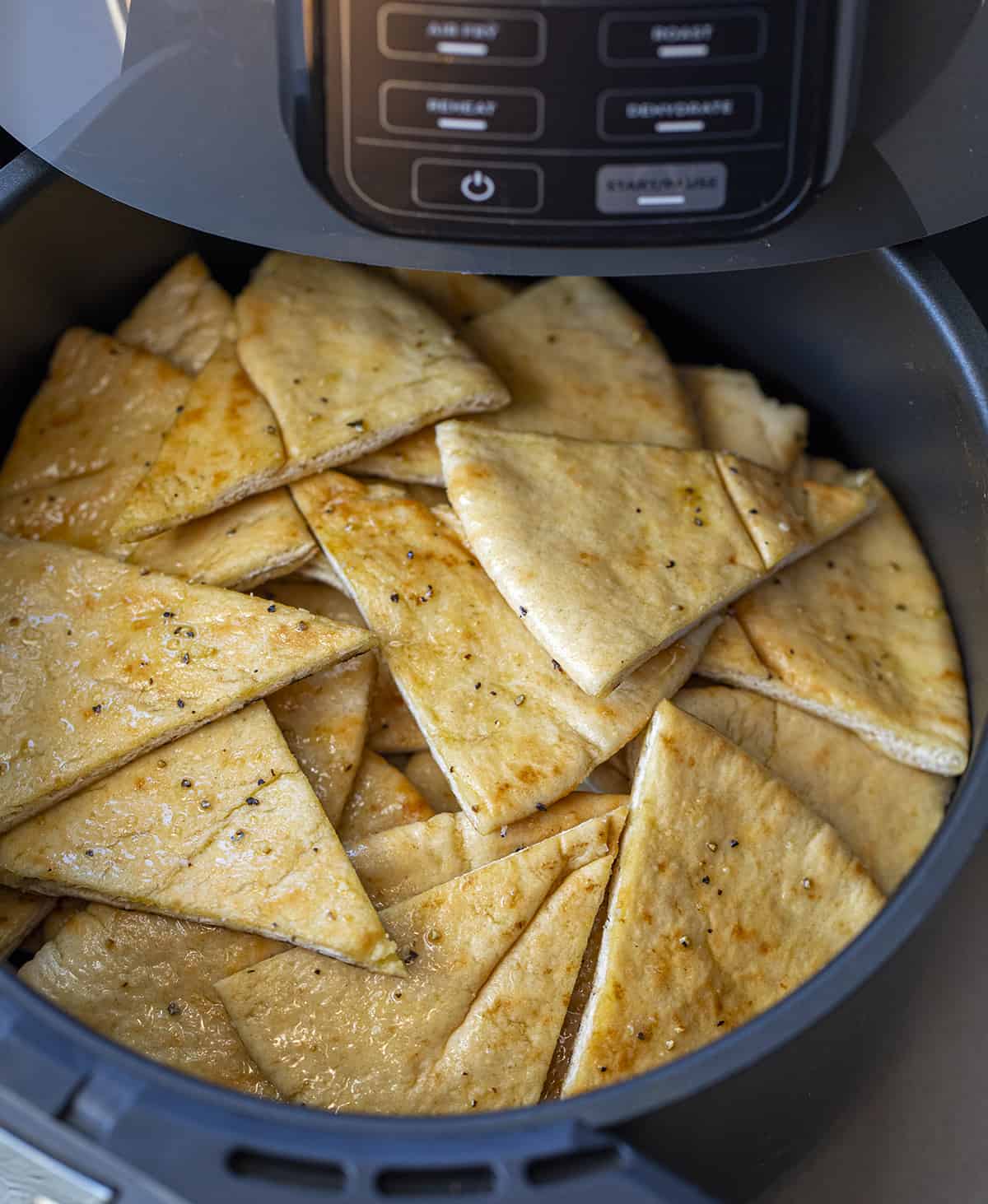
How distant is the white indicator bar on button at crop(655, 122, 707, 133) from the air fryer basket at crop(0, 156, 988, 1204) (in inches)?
17.3

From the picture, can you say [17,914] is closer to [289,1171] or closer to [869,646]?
[289,1171]

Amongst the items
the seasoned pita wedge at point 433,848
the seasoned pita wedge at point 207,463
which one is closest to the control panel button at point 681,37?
the seasoned pita wedge at point 207,463

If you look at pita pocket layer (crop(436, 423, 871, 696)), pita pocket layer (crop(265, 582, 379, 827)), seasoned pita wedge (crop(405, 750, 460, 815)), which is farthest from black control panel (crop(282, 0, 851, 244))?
seasoned pita wedge (crop(405, 750, 460, 815))

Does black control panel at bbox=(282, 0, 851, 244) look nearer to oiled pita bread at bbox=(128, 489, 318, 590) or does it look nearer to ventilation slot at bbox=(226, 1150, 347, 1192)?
oiled pita bread at bbox=(128, 489, 318, 590)

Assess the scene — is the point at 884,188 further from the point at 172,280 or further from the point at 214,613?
the point at 172,280

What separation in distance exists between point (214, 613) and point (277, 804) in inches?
8.0

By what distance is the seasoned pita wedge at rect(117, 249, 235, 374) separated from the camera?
55.9 inches

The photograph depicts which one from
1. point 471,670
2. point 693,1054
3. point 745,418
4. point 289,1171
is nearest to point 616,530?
point 471,670

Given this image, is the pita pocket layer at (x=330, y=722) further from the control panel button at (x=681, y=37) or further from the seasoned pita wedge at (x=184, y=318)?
the control panel button at (x=681, y=37)

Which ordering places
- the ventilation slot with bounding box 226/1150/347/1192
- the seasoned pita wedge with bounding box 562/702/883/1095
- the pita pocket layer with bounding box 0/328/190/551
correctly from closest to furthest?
the ventilation slot with bounding box 226/1150/347/1192 → the seasoned pita wedge with bounding box 562/702/883/1095 → the pita pocket layer with bounding box 0/328/190/551

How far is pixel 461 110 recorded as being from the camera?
83cm

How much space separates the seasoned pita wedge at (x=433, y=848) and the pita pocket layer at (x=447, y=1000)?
0.04 metres

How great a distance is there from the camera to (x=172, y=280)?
1.45 m

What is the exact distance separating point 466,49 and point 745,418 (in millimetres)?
715
